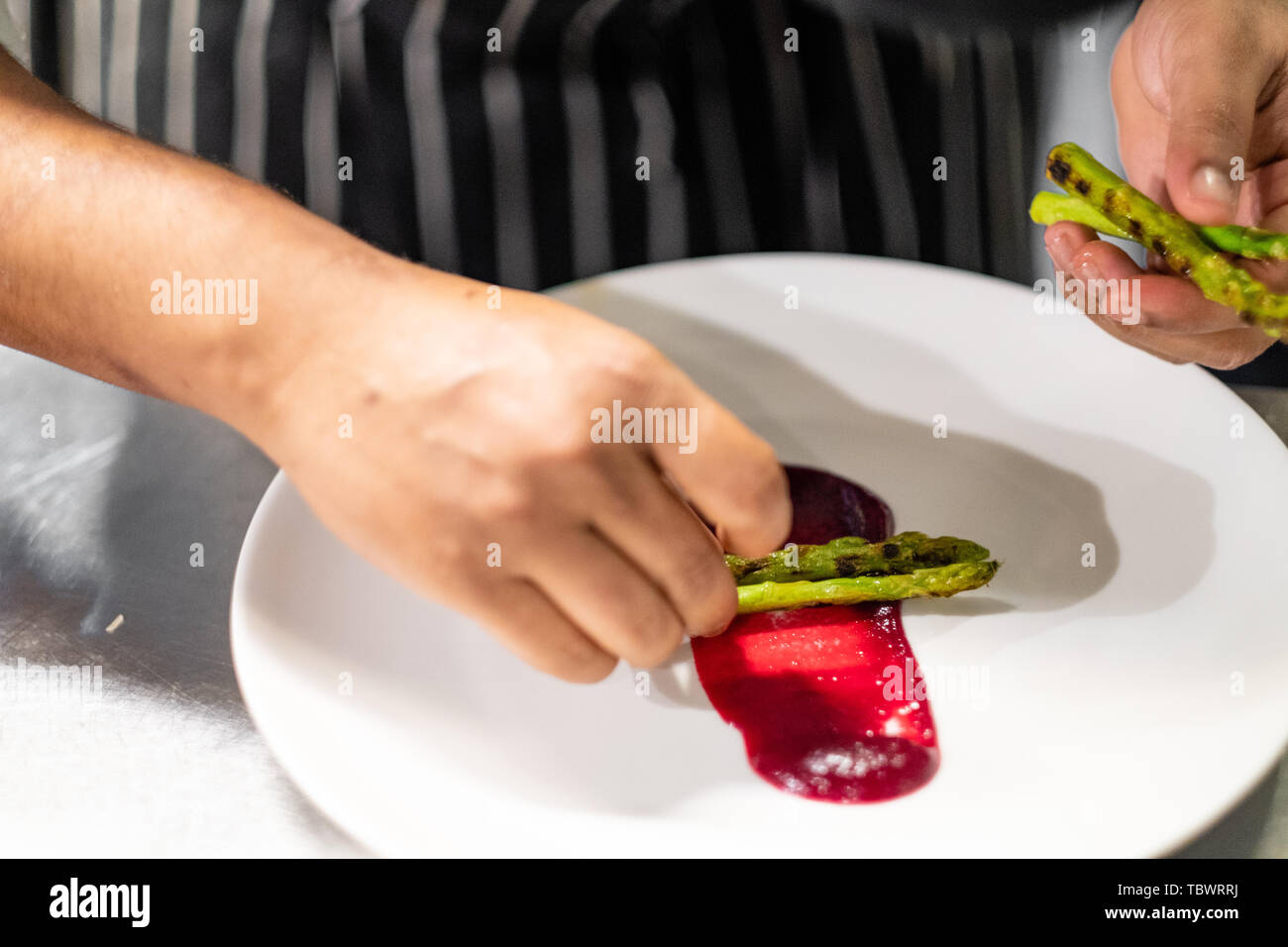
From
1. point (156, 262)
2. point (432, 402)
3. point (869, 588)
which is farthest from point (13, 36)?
point (869, 588)

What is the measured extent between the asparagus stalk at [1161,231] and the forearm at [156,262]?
Answer: 0.81m

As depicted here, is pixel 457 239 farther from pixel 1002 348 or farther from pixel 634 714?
pixel 634 714

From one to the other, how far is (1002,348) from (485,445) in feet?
2.89

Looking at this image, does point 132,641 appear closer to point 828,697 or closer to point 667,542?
point 667,542

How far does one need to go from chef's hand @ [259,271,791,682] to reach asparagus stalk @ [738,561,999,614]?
0.26 meters

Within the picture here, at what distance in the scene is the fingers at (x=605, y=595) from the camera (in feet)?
3.37

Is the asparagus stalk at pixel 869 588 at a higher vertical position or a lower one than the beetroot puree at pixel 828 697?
higher

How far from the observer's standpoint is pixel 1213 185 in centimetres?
126

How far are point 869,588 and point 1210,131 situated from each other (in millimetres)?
671

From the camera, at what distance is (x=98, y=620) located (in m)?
1.37
